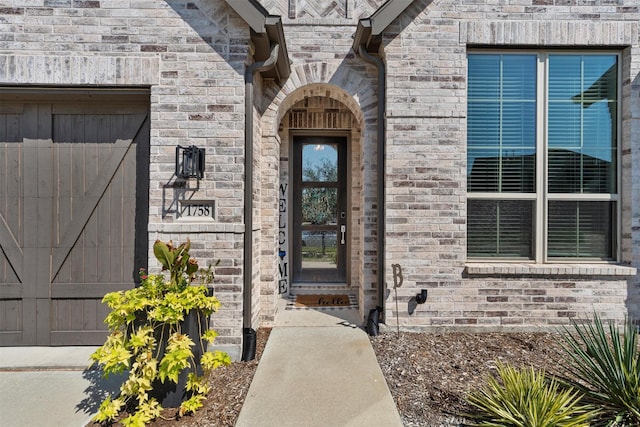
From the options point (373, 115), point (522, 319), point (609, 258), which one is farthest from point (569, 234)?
point (373, 115)

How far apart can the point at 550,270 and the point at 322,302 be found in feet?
9.68

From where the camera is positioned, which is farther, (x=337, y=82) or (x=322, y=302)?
(x=322, y=302)

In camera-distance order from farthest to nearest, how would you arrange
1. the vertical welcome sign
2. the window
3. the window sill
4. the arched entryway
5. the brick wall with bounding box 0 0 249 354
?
1. the arched entryway
2. the vertical welcome sign
3. the window
4. the window sill
5. the brick wall with bounding box 0 0 249 354

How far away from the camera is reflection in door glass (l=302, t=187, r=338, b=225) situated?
564cm

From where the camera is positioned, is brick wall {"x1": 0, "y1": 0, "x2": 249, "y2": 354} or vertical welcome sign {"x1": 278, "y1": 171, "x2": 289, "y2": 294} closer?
brick wall {"x1": 0, "y1": 0, "x2": 249, "y2": 354}

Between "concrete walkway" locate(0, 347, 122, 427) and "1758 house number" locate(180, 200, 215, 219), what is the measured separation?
5.61ft

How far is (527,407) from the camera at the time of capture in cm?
196

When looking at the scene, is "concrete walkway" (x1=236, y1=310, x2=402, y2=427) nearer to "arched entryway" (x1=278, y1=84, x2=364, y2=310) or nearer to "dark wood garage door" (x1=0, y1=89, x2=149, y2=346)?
"arched entryway" (x1=278, y1=84, x2=364, y2=310)

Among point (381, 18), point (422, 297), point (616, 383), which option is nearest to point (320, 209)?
point (422, 297)

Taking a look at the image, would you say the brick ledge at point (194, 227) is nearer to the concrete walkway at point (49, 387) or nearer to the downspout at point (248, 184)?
the downspout at point (248, 184)

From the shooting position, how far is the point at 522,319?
3.67 metres

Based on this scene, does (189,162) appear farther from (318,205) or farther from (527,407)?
(527,407)

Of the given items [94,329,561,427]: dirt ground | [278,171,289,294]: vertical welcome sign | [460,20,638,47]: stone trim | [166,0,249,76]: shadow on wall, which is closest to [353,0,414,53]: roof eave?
[460,20,638,47]: stone trim

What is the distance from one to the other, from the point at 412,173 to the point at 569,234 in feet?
6.84
